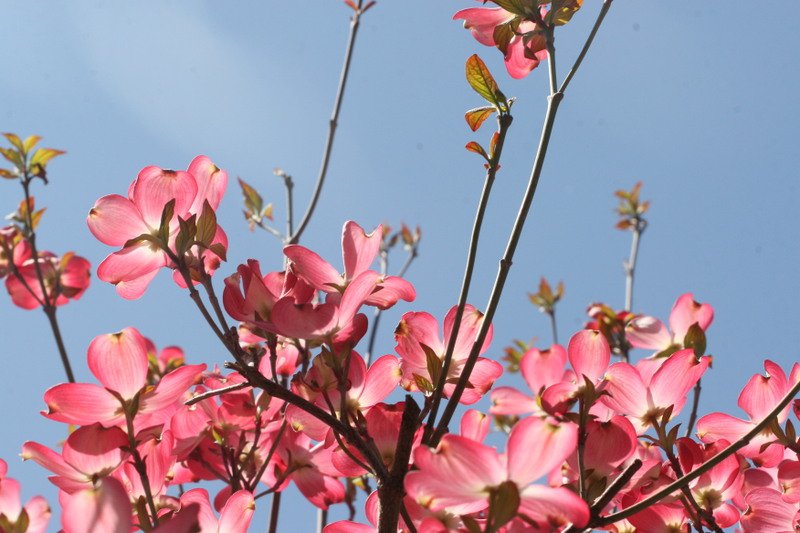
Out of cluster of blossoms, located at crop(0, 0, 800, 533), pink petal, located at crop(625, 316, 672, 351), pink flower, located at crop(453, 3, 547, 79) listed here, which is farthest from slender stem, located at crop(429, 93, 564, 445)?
pink petal, located at crop(625, 316, 672, 351)

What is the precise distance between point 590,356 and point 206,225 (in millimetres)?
362

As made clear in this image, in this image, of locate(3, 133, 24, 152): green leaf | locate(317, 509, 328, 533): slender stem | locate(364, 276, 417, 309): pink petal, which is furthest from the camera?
locate(3, 133, 24, 152): green leaf

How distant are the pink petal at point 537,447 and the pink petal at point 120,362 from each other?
318 mm

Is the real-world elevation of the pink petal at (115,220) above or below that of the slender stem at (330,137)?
below

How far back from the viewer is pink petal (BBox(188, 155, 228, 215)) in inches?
25.4

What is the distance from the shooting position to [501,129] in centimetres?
62

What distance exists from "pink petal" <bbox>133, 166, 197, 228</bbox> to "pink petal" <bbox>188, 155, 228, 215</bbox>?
0.02 m

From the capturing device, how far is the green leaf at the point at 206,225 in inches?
24.3

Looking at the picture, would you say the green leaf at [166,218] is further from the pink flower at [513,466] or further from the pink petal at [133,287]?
the pink flower at [513,466]

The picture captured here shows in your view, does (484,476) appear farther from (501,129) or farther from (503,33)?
(503,33)

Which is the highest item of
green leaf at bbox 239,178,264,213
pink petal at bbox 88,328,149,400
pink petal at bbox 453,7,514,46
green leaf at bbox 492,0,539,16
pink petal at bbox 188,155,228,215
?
green leaf at bbox 239,178,264,213

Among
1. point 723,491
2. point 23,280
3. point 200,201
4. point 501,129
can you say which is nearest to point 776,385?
point 723,491

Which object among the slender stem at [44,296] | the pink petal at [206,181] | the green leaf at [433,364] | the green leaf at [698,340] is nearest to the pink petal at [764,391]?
the green leaf at [698,340]

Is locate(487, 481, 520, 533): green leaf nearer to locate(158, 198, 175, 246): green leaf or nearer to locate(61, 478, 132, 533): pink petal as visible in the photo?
locate(61, 478, 132, 533): pink petal
